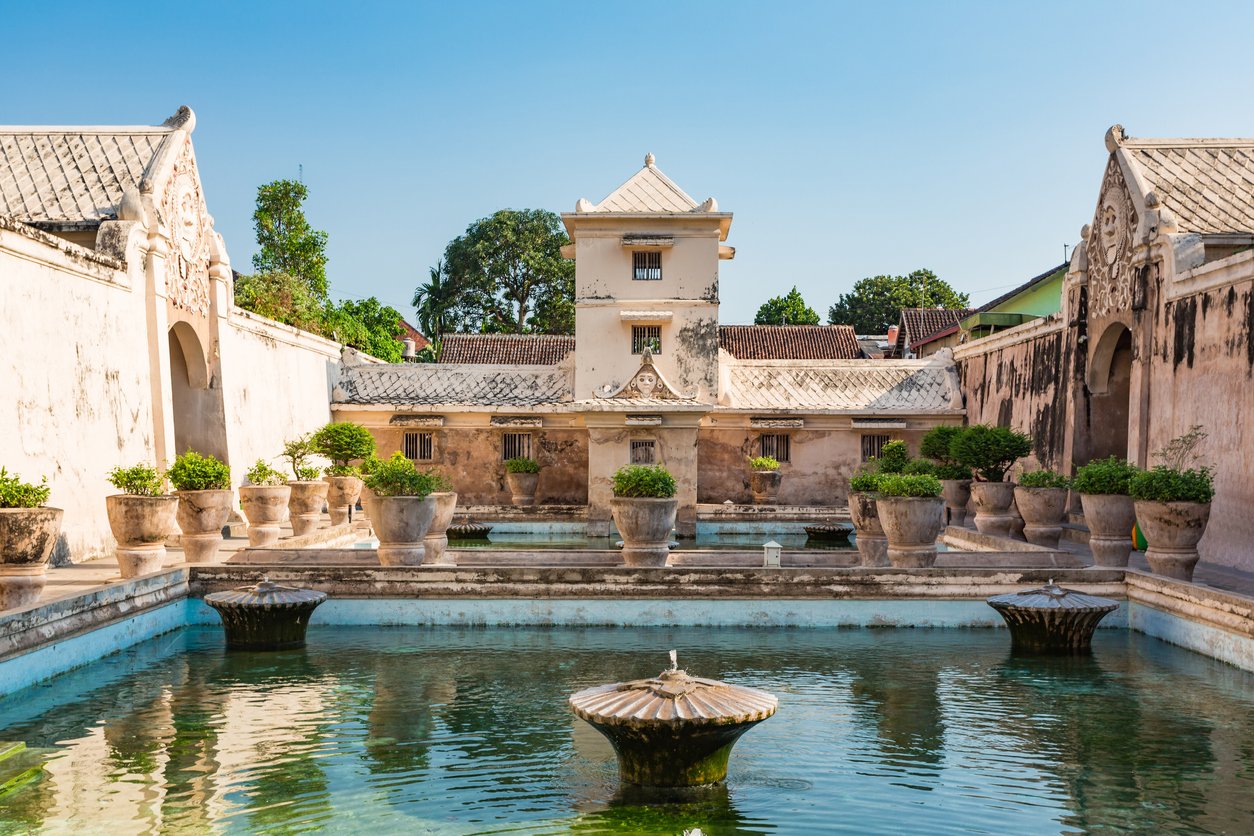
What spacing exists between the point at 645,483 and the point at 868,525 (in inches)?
109

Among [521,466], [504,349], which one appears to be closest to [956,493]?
[521,466]

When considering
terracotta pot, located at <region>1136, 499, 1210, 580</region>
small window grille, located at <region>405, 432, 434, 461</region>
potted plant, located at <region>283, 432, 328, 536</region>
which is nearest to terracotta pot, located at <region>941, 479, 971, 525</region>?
terracotta pot, located at <region>1136, 499, 1210, 580</region>

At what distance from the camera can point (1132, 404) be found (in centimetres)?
1439

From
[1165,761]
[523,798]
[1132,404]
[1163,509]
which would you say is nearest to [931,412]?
[1132,404]

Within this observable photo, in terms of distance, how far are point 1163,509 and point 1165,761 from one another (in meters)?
4.05

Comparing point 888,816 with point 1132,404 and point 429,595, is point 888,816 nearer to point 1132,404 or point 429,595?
point 429,595

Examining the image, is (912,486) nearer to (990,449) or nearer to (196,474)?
(990,449)

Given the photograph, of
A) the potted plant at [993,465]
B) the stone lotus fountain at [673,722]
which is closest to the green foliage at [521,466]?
the potted plant at [993,465]

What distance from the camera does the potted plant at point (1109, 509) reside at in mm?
9961

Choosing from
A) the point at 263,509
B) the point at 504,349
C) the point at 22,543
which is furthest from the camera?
the point at 504,349

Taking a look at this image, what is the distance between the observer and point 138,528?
9.41 m

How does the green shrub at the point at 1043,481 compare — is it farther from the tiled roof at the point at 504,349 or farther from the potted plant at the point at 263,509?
the tiled roof at the point at 504,349

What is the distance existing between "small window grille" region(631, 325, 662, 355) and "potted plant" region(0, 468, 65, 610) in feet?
48.1

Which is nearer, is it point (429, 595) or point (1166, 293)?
point (429, 595)
